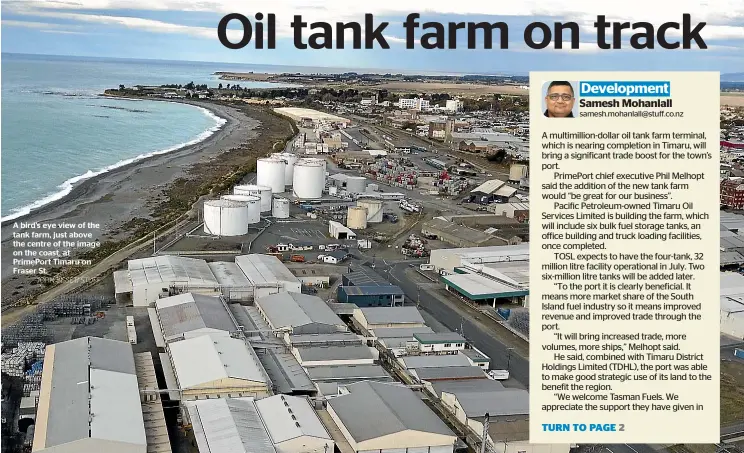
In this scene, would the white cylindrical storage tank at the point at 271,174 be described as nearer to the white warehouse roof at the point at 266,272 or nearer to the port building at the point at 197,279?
the white warehouse roof at the point at 266,272

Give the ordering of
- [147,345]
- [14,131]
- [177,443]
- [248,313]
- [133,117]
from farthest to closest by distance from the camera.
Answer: [133,117] → [14,131] → [248,313] → [147,345] → [177,443]

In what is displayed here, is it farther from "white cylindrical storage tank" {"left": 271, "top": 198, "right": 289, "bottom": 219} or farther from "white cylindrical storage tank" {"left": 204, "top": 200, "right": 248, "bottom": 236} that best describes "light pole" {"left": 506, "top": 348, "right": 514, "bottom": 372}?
"white cylindrical storage tank" {"left": 271, "top": 198, "right": 289, "bottom": 219}

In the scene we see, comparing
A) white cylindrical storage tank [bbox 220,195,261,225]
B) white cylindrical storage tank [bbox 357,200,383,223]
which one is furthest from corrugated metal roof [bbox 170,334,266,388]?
white cylindrical storage tank [bbox 357,200,383,223]

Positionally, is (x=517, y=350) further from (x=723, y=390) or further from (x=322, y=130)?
(x=322, y=130)

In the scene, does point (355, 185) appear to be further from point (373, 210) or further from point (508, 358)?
point (508, 358)

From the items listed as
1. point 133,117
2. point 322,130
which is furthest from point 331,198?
point 133,117

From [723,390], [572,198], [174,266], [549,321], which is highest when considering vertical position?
[572,198]

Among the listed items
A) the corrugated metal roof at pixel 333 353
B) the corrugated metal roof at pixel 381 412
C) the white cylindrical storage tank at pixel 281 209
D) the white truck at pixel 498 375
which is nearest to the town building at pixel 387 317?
the corrugated metal roof at pixel 333 353
